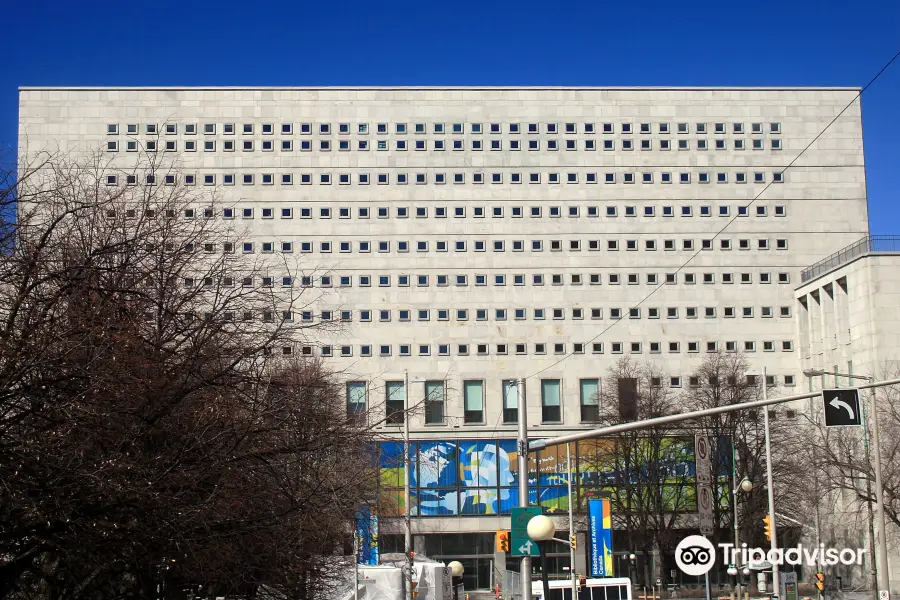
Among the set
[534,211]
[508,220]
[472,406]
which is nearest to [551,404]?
[472,406]

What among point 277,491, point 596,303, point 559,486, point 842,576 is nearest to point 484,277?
point 596,303

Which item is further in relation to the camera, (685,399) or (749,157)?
(749,157)

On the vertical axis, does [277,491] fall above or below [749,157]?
below

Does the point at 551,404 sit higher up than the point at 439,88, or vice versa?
the point at 439,88

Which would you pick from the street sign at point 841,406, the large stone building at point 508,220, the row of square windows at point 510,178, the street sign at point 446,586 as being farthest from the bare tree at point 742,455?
the street sign at point 841,406

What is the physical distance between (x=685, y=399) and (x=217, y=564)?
2266 inches

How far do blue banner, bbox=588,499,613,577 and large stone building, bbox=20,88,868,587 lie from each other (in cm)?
1521

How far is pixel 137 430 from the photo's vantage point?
1316 centimetres

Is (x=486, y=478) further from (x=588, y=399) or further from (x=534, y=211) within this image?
(x=534, y=211)

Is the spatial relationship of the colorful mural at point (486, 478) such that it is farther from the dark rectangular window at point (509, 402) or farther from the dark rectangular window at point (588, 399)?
the dark rectangular window at point (588, 399)

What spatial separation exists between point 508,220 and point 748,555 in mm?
27505

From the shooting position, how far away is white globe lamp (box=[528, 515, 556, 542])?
730 inches

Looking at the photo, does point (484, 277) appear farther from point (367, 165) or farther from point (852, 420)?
point (852, 420)

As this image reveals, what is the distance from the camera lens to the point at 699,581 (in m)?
71.4
